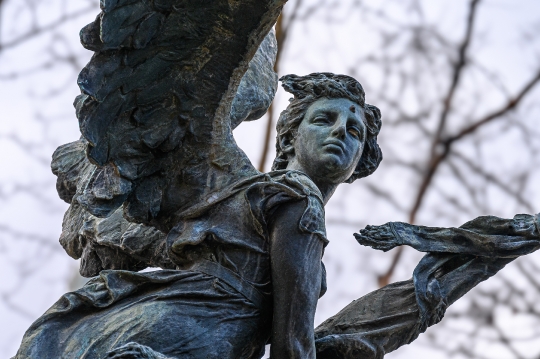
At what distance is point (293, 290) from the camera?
4074 mm

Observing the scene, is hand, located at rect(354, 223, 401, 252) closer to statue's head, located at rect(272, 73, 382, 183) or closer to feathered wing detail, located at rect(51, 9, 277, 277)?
statue's head, located at rect(272, 73, 382, 183)

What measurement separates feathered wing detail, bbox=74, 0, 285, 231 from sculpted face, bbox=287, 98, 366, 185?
0.80 feet

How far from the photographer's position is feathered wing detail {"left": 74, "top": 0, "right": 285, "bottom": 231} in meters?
4.06

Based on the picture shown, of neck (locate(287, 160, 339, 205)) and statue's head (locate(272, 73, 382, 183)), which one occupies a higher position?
statue's head (locate(272, 73, 382, 183))

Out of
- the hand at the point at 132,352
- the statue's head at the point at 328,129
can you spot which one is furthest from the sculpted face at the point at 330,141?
the hand at the point at 132,352

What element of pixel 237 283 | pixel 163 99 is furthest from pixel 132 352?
pixel 163 99

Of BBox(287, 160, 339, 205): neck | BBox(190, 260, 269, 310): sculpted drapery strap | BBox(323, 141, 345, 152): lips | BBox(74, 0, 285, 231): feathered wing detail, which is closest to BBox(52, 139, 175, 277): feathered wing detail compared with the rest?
BBox(74, 0, 285, 231): feathered wing detail

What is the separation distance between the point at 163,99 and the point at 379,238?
874mm

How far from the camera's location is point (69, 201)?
508 cm

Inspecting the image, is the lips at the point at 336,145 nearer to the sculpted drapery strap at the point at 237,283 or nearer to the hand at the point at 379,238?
the hand at the point at 379,238

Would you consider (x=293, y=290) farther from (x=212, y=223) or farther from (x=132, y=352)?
(x=132, y=352)

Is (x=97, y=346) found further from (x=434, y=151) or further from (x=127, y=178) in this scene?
(x=434, y=151)

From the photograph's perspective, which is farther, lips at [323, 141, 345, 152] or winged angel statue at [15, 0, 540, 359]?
lips at [323, 141, 345, 152]

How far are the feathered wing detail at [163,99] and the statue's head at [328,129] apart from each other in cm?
27
